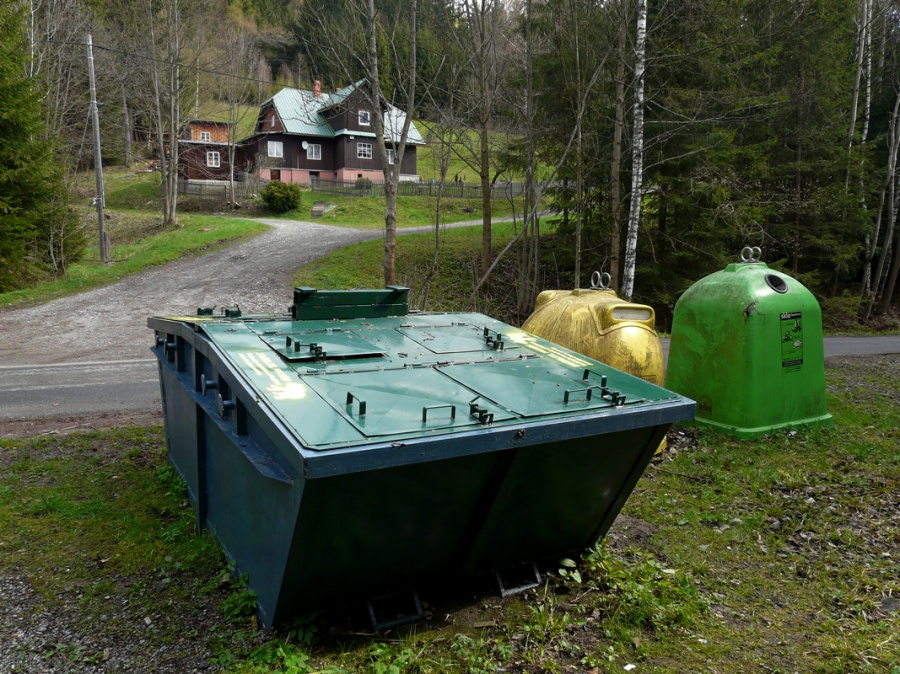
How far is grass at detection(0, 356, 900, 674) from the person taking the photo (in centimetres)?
334

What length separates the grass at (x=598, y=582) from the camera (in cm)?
334

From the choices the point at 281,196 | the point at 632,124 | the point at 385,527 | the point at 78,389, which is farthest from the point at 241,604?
the point at 281,196

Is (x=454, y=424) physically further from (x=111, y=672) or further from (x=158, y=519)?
(x=158, y=519)

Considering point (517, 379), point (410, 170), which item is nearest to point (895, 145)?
point (517, 379)

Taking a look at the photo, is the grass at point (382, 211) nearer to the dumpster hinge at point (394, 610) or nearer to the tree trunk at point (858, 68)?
the tree trunk at point (858, 68)

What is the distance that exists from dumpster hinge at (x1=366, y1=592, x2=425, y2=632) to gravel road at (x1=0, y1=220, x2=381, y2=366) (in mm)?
8805

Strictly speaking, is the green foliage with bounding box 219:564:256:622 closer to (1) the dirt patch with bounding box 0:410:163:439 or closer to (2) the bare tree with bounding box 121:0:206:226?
(1) the dirt patch with bounding box 0:410:163:439

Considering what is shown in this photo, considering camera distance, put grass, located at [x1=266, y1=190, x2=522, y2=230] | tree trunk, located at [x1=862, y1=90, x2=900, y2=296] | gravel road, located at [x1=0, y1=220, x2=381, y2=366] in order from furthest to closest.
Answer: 1. grass, located at [x1=266, y1=190, x2=522, y2=230]
2. tree trunk, located at [x1=862, y1=90, x2=900, y2=296]
3. gravel road, located at [x1=0, y1=220, x2=381, y2=366]

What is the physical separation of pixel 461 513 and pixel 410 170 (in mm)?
41928

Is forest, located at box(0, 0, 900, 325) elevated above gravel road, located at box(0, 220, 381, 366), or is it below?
above

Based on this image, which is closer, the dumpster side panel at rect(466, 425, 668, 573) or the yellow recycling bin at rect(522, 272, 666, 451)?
the dumpster side panel at rect(466, 425, 668, 573)

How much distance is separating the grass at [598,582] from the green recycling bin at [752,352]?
0.79 m

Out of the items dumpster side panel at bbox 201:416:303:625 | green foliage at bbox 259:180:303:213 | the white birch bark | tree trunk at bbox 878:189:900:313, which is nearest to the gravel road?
the white birch bark

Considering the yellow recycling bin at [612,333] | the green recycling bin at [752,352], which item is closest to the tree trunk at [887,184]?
the green recycling bin at [752,352]
